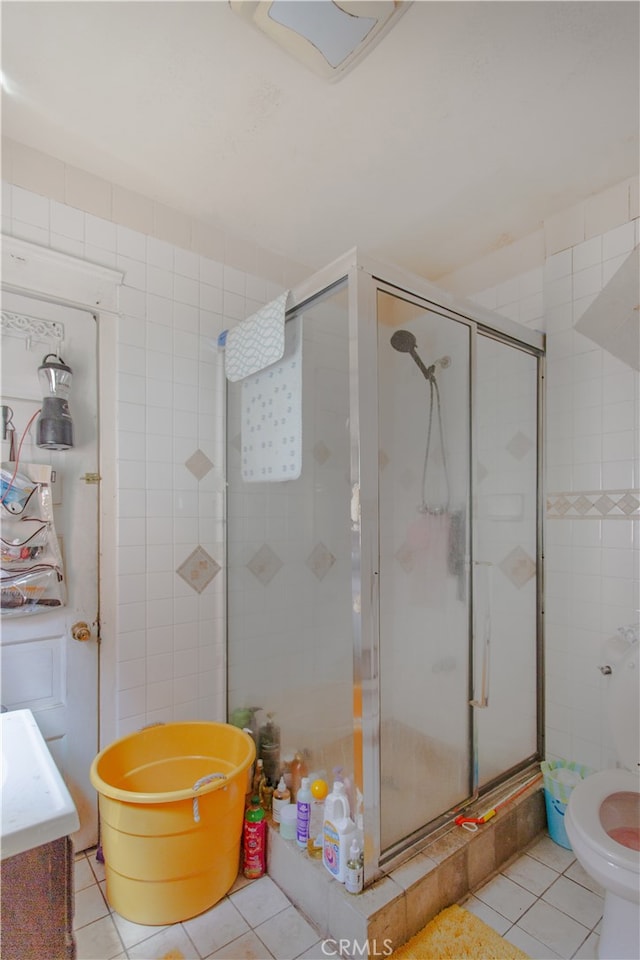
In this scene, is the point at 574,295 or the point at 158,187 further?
the point at 574,295

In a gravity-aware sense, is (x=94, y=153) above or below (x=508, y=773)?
above

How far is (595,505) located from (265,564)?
1345 millimetres

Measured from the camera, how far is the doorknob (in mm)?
1681

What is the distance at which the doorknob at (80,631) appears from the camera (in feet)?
5.51

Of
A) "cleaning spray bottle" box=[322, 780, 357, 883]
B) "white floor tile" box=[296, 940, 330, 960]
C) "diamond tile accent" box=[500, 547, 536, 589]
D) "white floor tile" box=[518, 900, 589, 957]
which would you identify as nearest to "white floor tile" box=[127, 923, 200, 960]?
"white floor tile" box=[296, 940, 330, 960]

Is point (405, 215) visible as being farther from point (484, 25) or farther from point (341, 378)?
point (341, 378)

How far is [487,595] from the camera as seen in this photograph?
1.80m

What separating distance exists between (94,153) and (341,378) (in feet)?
3.96

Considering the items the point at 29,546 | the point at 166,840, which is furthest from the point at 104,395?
the point at 166,840

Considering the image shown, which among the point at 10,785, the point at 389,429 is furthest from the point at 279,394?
the point at 10,785

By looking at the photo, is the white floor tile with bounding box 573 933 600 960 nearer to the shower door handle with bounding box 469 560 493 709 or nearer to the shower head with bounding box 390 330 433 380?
the shower door handle with bounding box 469 560 493 709

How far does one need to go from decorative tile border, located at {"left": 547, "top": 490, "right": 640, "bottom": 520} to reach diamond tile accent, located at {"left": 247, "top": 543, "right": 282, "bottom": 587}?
1.20 m

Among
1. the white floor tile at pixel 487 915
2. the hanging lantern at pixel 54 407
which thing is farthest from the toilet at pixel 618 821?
the hanging lantern at pixel 54 407

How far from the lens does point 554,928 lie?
1427 mm
